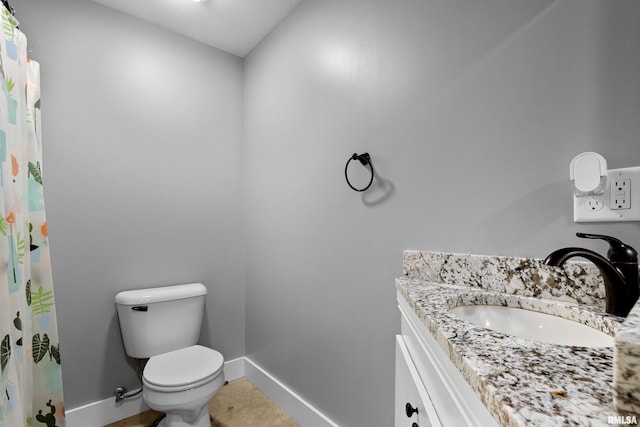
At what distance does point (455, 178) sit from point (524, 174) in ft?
0.73

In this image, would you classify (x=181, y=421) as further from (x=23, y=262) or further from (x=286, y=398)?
(x=23, y=262)

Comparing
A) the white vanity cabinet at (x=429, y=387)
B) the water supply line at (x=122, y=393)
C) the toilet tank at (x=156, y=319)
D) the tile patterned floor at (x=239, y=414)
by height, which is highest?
the white vanity cabinet at (x=429, y=387)

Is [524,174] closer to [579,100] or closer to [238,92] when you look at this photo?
[579,100]

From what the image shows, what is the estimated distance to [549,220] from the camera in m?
0.90

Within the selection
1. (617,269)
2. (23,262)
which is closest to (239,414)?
(23,262)

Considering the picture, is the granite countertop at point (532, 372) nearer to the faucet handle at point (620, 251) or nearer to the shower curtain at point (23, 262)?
the faucet handle at point (620, 251)

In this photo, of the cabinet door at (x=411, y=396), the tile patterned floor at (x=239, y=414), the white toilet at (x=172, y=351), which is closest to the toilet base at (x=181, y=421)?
the white toilet at (x=172, y=351)

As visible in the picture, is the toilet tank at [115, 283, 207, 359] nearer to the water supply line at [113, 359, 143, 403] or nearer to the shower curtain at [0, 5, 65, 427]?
the water supply line at [113, 359, 143, 403]

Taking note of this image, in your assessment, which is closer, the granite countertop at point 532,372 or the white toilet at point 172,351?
the granite countertop at point 532,372

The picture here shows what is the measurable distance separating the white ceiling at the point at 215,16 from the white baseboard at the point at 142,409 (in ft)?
7.91

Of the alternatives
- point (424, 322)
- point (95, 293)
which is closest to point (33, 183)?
point (95, 293)

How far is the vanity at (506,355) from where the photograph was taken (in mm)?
311

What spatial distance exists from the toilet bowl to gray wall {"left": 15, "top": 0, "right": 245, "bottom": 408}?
514 millimetres

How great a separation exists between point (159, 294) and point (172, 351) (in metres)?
0.35
